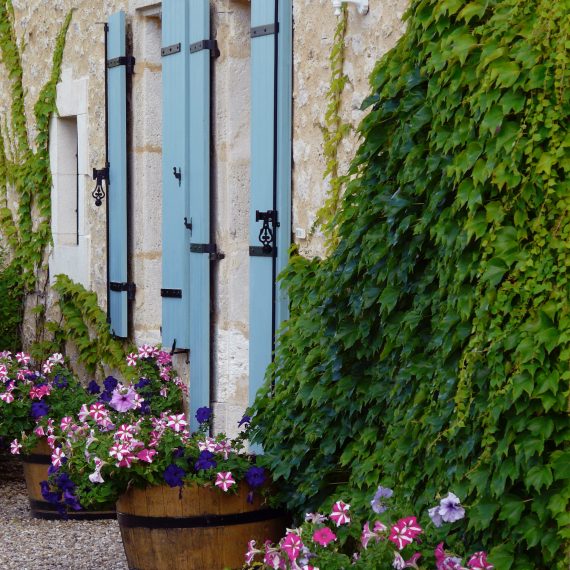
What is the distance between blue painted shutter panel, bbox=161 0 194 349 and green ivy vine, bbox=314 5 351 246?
4.65 ft

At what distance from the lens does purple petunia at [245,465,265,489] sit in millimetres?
4438

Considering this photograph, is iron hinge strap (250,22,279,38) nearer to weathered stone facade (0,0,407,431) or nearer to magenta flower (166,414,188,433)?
weathered stone facade (0,0,407,431)

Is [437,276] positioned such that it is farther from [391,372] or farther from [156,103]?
[156,103]

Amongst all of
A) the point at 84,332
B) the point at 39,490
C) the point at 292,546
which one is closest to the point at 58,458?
the point at 39,490

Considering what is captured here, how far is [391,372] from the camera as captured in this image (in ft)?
13.3

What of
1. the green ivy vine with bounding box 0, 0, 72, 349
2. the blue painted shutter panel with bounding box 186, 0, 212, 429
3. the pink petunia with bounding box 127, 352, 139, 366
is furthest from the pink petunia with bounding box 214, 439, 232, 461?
the green ivy vine with bounding box 0, 0, 72, 349

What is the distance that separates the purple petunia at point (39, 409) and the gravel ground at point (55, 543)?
1.90 feet

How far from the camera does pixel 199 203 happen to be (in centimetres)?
602

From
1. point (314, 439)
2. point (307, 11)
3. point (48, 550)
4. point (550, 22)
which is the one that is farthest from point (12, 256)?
point (550, 22)

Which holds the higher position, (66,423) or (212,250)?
(212,250)

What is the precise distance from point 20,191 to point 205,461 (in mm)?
4644

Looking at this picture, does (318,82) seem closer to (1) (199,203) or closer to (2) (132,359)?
(1) (199,203)

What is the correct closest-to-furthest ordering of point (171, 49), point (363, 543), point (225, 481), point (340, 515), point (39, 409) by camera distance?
1. point (363, 543)
2. point (340, 515)
3. point (225, 481)
4. point (39, 409)
5. point (171, 49)

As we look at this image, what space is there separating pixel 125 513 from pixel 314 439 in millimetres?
768
